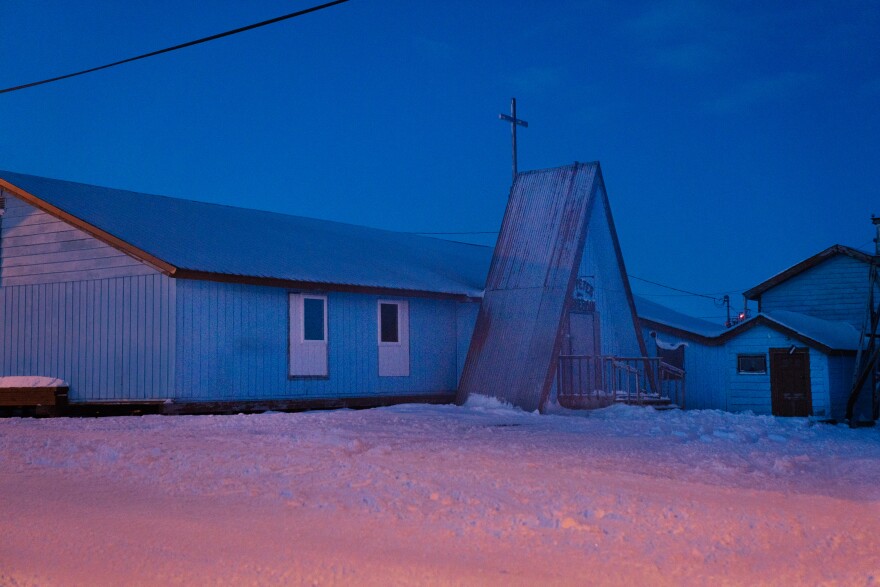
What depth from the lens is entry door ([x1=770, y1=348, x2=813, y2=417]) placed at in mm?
27750

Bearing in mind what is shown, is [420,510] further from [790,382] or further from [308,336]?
[790,382]

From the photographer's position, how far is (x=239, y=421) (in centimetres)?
1714

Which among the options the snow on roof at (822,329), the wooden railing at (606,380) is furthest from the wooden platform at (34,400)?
the snow on roof at (822,329)

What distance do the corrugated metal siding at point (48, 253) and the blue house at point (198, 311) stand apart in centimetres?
4

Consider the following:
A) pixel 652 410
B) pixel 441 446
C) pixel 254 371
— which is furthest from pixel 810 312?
pixel 441 446

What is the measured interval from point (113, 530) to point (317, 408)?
558 inches

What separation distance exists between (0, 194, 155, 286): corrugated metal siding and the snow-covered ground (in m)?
5.42

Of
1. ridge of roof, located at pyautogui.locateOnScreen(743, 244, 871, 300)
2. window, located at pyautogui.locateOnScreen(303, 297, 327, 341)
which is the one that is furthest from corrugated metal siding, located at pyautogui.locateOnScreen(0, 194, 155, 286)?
ridge of roof, located at pyautogui.locateOnScreen(743, 244, 871, 300)

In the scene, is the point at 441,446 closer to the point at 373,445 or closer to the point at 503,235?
the point at 373,445

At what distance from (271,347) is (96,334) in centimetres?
368

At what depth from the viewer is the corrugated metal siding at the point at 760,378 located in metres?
27.5

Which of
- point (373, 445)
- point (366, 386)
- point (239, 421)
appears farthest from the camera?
point (366, 386)

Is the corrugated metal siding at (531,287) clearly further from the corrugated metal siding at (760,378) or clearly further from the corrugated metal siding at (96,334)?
the corrugated metal siding at (96,334)

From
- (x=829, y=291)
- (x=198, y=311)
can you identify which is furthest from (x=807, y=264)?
(x=198, y=311)
